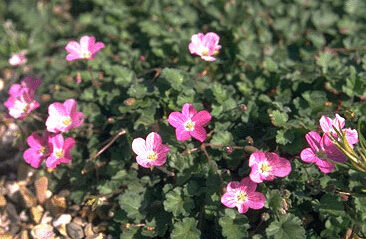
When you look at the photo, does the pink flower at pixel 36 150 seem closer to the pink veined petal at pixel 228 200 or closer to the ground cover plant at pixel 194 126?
the ground cover plant at pixel 194 126

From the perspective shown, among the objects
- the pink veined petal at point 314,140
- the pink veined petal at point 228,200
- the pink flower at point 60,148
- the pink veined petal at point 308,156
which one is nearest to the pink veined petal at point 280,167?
the pink veined petal at point 308,156


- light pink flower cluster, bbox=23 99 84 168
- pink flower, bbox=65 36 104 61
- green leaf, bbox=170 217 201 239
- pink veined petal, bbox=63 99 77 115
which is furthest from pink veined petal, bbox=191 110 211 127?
pink flower, bbox=65 36 104 61

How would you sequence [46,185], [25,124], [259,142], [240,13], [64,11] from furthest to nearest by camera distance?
[64,11]
[240,13]
[25,124]
[46,185]
[259,142]

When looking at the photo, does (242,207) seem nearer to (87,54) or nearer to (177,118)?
(177,118)

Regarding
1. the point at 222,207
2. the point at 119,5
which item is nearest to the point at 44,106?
the point at 119,5

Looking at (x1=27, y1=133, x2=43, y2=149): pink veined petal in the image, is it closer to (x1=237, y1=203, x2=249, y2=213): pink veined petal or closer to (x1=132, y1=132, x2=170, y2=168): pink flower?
(x1=132, y1=132, x2=170, y2=168): pink flower

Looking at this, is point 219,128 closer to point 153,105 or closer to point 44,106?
point 153,105
